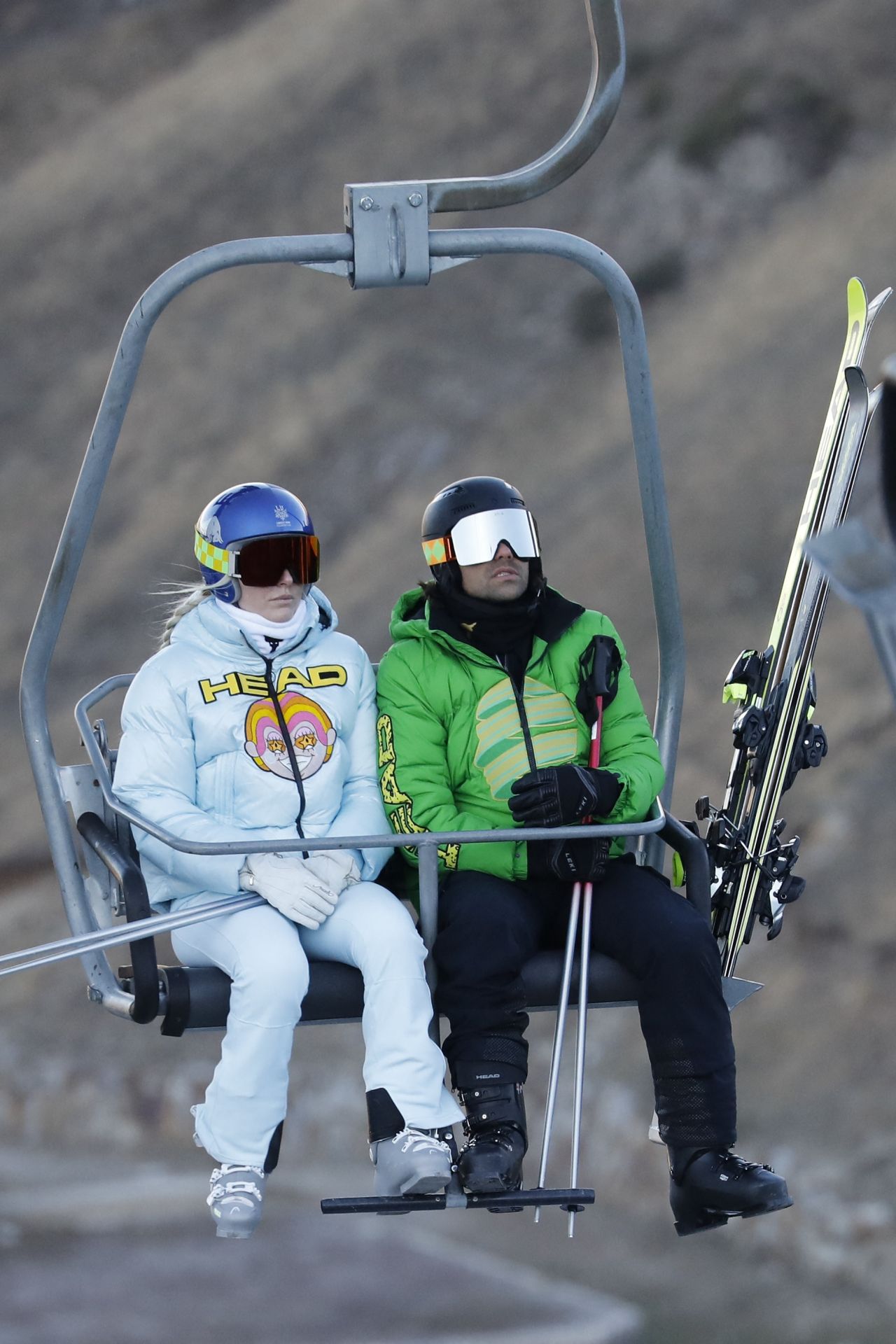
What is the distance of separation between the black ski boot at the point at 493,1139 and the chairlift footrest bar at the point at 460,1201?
0.10 ft

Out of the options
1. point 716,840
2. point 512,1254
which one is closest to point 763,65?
point 512,1254

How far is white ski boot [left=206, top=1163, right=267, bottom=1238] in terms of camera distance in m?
3.59

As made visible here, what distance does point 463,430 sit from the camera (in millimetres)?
27562

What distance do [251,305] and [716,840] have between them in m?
25.9

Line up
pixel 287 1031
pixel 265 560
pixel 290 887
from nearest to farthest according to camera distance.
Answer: pixel 287 1031 < pixel 290 887 < pixel 265 560

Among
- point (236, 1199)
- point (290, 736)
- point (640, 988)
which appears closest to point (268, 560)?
point (290, 736)

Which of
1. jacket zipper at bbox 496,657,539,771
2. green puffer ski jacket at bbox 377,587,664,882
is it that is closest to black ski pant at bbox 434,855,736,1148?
green puffer ski jacket at bbox 377,587,664,882

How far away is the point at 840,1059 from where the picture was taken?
21.2 m

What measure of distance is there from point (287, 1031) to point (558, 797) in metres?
0.71

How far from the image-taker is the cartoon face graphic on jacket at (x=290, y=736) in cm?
394

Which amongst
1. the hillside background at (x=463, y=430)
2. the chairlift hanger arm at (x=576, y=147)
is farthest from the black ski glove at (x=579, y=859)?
the hillside background at (x=463, y=430)

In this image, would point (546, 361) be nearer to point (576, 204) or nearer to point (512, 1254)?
point (576, 204)

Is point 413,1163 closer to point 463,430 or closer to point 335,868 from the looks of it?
point 335,868

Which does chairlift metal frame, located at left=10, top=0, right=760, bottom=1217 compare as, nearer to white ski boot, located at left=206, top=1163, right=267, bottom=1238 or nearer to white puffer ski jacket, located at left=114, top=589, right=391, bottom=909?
white puffer ski jacket, located at left=114, top=589, right=391, bottom=909
